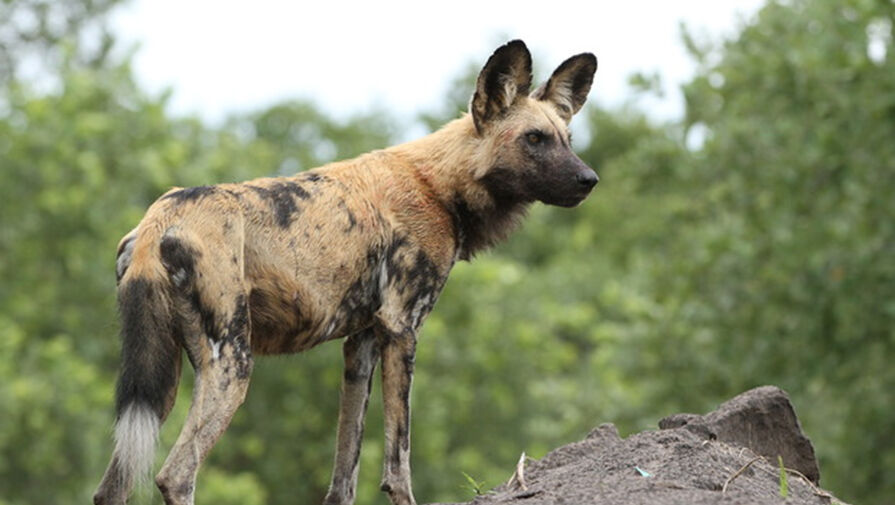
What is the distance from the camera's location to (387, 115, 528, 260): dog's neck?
342 inches

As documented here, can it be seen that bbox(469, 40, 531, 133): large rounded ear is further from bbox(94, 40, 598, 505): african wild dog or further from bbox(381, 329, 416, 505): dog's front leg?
bbox(381, 329, 416, 505): dog's front leg

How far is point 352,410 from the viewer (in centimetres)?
873

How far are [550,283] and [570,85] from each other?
39.9 meters

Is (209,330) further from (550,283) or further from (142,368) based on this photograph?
(550,283)

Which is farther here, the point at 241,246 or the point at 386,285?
the point at 386,285

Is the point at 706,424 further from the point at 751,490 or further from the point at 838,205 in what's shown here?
the point at 838,205

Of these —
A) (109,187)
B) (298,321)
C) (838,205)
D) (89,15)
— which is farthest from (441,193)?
(89,15)

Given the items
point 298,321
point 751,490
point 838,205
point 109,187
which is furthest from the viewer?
point 109,187

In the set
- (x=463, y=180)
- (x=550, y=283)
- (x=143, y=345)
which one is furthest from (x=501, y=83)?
(x=550, y=283)

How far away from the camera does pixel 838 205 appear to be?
19.8 m

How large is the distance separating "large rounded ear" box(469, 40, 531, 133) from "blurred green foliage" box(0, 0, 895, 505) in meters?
2.51

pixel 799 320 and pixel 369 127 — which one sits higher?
pixel 369 127

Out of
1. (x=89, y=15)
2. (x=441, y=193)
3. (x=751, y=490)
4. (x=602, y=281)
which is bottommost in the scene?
(x=751, y=490)

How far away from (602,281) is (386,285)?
138 ft
